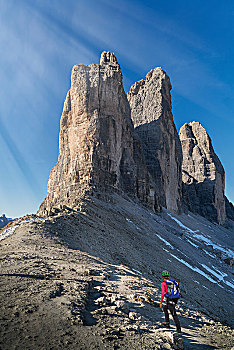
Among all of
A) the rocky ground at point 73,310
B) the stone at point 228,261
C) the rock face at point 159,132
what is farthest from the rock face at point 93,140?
the rocky ground at point 73,310

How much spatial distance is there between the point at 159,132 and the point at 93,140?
34.8 meters

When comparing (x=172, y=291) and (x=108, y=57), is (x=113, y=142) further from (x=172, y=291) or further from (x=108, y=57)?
(x=172, y=291)

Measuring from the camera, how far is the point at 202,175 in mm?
97438

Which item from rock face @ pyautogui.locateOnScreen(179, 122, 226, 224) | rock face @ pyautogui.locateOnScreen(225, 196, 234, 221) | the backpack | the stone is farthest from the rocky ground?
rock face @ pyautogui.locateOnScreen(225, 196, 234, 221)

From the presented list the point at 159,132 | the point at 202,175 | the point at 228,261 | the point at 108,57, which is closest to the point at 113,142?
the point at 108,57

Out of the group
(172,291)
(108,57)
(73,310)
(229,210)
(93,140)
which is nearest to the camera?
(73,310)

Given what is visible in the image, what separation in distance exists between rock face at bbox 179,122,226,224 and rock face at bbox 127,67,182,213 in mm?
18183

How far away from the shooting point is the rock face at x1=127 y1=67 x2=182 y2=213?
203 ft

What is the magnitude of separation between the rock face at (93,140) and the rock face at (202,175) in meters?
50.2

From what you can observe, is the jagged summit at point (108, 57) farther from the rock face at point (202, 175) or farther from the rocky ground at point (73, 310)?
the rock face at point (202, 175)

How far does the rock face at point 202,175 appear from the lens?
90.2 meters

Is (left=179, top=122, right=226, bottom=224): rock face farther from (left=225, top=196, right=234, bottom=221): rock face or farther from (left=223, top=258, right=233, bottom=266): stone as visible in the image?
(left=223, top=258, right=233, bottom=266): stone

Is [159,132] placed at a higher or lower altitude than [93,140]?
higher

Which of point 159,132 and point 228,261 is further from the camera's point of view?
point 159,132
